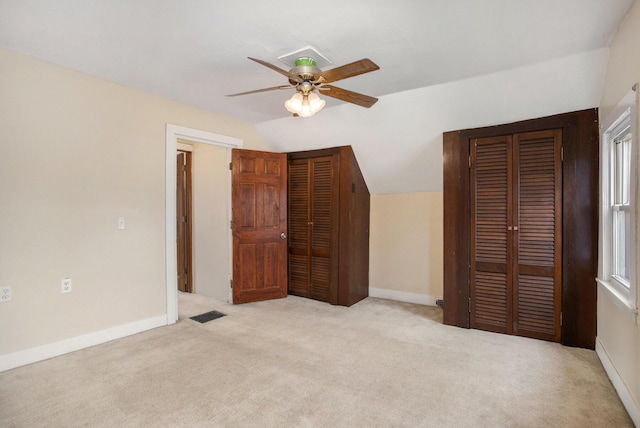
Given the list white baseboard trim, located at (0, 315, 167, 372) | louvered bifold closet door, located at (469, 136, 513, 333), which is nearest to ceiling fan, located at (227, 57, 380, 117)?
louvered bifold closet door, located at (469, 136, 513, 333)

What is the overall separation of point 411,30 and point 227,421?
2.66 meters

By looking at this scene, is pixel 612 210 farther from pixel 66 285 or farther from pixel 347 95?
pixel 66 285

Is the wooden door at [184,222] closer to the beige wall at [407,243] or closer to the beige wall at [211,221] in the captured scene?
the beige wall at [211,221]

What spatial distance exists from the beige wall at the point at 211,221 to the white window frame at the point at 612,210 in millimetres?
3759

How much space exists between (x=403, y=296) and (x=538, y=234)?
1.91m

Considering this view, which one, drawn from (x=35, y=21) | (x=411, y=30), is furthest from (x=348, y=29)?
(x=35, y=21)

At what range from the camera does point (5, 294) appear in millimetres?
2438

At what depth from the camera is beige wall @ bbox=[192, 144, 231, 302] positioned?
4.32 metres

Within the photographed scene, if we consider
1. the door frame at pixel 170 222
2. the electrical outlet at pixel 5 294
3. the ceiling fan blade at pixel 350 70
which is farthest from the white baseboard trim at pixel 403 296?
the electrical outlet at pixel 5 294

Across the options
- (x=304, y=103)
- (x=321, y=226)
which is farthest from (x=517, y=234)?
(x=304, y=103)

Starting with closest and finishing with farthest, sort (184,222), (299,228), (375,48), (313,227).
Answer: (375,48)
(313,227)
(299,228)
(184,222)

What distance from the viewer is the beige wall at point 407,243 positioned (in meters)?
4.21

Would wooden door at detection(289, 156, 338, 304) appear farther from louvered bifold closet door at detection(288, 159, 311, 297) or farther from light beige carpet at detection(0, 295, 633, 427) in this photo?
light beige carpet at detection(0, 295, 633, 427)

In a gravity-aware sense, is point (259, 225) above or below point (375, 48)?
below
